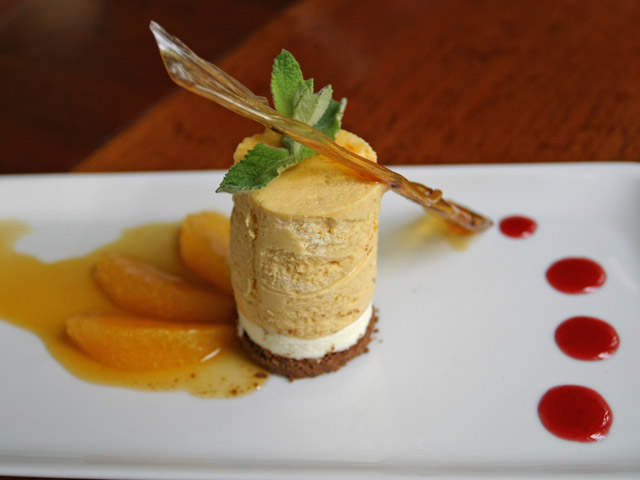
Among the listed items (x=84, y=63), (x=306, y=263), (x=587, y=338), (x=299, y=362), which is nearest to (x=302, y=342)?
(x=299, y=362)

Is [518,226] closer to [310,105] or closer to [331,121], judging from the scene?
[331,121]

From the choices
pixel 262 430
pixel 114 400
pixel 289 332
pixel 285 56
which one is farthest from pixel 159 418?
pixel 285 56

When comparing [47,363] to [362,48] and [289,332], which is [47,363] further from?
[362,48]

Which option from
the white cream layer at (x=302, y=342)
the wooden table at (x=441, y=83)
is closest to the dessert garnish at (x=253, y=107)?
the white cream layer at (x=302, y=342)

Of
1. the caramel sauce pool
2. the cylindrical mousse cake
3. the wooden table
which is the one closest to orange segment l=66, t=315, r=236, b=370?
the caramel sauce pool

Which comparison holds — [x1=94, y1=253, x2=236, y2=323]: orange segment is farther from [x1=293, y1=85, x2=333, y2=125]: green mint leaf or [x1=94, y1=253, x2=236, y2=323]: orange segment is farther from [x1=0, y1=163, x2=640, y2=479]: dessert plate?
[x1=293, y1=85, x2=333, y2=125]: green mint leaf

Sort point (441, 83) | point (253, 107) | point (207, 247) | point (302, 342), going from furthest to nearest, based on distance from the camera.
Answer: point (441, 83) < point (207, 247) < point (302, 342) < point (253, 107)
